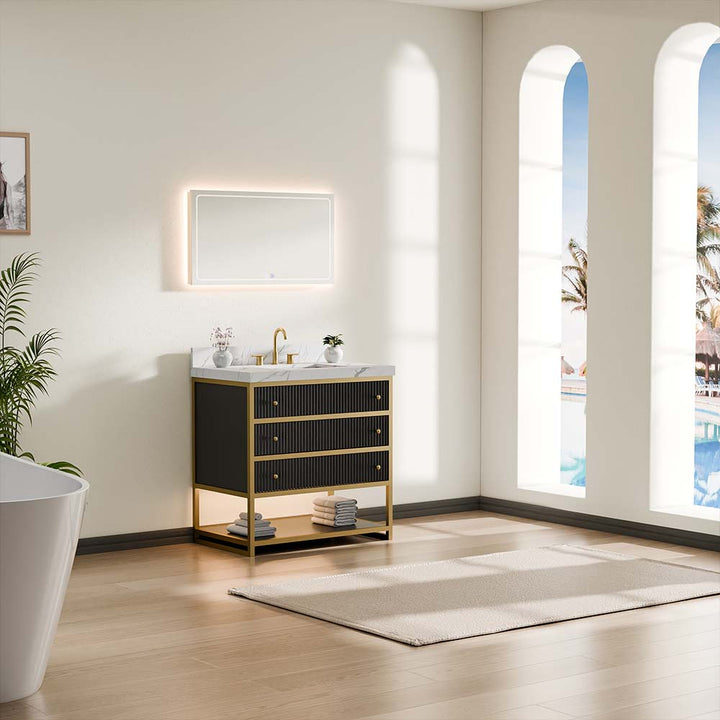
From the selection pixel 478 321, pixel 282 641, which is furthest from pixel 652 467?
pixel 282 641

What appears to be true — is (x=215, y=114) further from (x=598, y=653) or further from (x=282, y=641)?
(x=598, y=653)

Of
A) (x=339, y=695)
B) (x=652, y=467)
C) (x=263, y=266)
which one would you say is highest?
(x=263, y=266)

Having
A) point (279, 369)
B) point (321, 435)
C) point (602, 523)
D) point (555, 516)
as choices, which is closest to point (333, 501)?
point (321, 435)

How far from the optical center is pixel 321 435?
21.3 ft

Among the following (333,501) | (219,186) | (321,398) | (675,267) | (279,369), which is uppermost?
(219,186)

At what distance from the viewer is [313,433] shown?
21.2 ft

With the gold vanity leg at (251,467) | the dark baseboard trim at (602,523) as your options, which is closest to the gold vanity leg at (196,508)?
the gold vanity leg at (251,467)

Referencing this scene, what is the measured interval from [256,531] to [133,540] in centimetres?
65

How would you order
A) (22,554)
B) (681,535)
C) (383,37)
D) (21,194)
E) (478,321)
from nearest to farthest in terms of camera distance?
(22,554) → (21,194) → (681,535) → (383,37) → (478,321)

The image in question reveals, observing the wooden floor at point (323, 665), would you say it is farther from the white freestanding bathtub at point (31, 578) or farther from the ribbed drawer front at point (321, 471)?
the ribbed drawer front at point (321, 471)

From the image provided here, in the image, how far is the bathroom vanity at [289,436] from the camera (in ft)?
20.6

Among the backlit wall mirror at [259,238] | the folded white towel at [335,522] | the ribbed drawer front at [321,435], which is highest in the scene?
the backlit wall mirror at [259,238]

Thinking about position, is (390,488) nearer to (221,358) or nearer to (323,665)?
(221,358)

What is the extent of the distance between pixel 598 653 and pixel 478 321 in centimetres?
341
